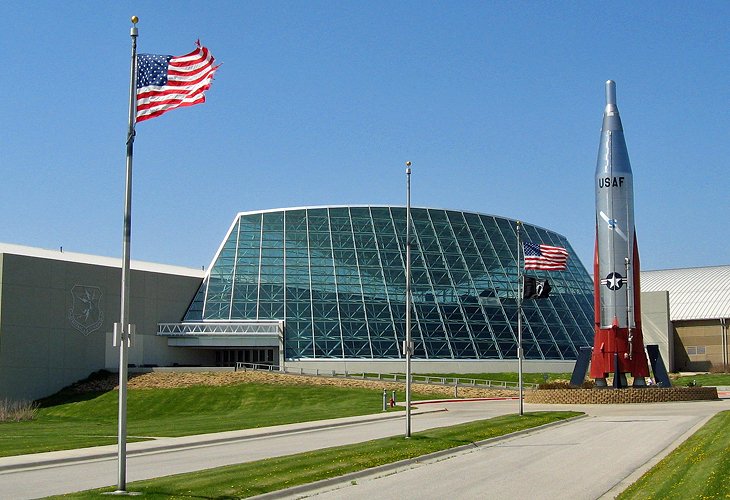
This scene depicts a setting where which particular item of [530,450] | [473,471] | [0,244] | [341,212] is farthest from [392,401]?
[0,244]

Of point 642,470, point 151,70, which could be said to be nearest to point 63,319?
point 151,70

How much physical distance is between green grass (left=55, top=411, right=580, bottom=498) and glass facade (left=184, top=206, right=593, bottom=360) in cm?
3742

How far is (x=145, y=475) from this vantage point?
71.1ft

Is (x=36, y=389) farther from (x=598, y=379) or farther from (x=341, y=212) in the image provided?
(x=598, y=379)

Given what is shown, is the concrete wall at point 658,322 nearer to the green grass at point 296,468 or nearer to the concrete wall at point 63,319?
the concrete wall at point 63,319

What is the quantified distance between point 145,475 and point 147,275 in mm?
50679

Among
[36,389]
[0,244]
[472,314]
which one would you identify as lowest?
[36,389]

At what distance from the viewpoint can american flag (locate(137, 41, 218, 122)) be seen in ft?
61.3

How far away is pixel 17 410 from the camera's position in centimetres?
5491

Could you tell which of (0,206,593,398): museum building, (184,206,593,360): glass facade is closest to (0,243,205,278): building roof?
(0,206,593,398): museum building

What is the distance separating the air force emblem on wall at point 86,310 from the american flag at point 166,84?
48.7 meters

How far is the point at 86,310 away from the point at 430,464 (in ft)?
153

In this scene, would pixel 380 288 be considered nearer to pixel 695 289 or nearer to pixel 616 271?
pixel 616 271

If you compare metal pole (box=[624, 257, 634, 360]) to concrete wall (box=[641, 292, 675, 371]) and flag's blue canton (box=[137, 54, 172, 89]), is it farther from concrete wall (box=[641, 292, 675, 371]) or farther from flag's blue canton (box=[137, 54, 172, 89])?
concrete wall (box=[641, 292, 675, 371])
